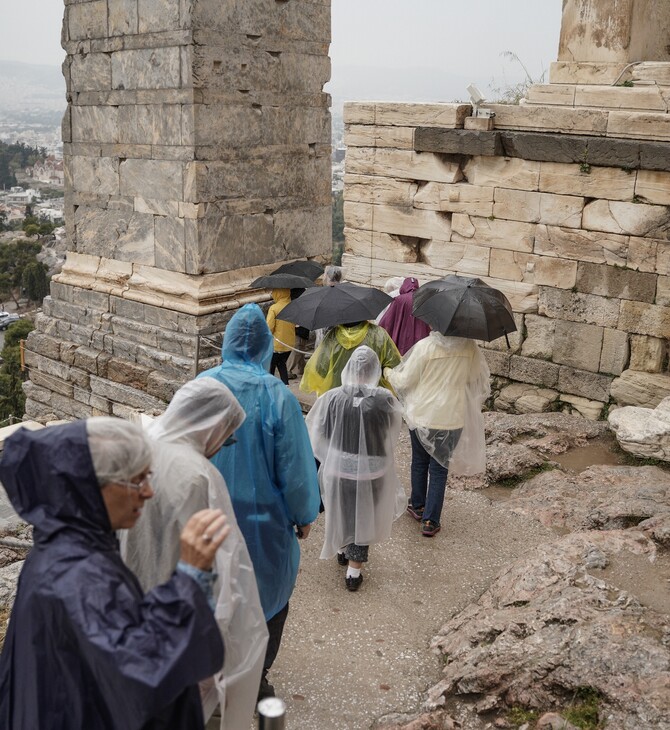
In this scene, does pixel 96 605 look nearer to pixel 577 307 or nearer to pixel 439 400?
pixel 439 400

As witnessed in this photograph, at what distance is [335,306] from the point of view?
227 inches

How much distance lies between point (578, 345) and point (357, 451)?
3789 mm

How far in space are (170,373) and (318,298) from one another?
2.99 meters

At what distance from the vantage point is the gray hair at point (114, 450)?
→ 213 cm

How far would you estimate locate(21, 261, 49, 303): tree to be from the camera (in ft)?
141

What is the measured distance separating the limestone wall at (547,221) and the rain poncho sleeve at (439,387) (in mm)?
2725

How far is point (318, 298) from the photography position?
5945 mm

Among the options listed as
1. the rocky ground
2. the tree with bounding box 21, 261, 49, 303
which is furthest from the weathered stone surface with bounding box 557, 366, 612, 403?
the tree with bounding box 21, 261, 49, 303

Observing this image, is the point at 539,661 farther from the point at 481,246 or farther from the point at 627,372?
the point at 481,246

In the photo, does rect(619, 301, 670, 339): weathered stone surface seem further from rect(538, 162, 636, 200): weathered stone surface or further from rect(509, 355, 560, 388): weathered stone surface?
rect(538, 162, 636, 200): weathered stone surface

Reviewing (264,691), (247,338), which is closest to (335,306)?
(247,338)

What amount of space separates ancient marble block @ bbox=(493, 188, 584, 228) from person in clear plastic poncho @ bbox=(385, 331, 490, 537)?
9.43 feet

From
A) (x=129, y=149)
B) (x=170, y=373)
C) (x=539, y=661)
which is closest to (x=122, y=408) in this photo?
(x=170, y=373)

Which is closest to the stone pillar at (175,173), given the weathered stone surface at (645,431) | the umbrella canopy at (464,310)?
the umbrella canopy at (464,310)
